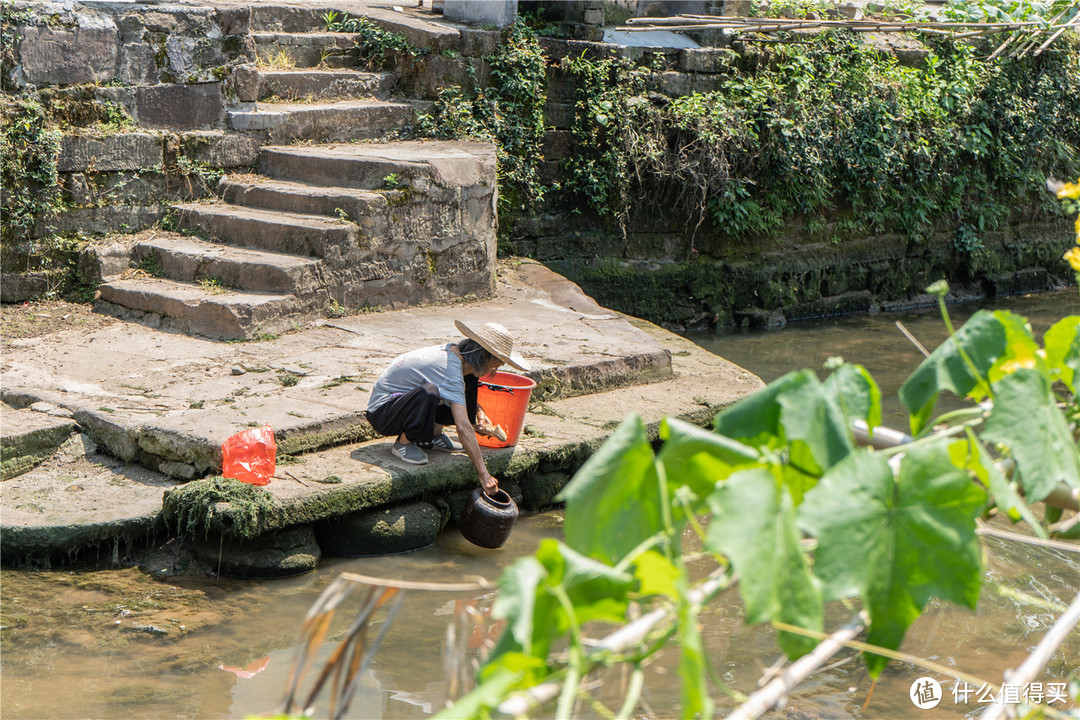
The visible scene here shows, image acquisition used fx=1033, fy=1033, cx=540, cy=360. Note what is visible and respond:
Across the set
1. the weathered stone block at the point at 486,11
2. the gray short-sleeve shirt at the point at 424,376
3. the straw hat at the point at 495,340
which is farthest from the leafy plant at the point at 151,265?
the weathered stone block at the point at 486,11

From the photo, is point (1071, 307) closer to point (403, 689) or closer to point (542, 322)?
point (542, 322)

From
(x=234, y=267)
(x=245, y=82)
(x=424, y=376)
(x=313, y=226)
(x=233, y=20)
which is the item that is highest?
(x=233, y=20)

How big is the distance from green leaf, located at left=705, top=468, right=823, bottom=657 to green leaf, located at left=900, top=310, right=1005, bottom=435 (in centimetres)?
25

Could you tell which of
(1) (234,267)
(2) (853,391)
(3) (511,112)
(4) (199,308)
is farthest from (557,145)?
(2) (853,391)

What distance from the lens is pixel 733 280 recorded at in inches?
391

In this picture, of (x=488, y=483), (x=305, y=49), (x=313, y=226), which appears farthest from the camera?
(x=305, y=49)

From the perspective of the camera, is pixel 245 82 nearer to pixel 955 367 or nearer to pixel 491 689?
pixel 955 367

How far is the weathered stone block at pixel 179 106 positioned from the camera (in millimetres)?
6887

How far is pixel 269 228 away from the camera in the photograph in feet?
22.0

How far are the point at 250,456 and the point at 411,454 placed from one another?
0.81 m

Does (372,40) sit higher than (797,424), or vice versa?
(372,40)

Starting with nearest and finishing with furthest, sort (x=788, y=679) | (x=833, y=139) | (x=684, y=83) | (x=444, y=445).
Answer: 1. (x=788, y=679)
2. (x=444, y=445)
3. (x=684, y=83)
4. (x=833, y=139)

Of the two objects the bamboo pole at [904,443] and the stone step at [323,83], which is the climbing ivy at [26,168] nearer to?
the stone step at [323,83]

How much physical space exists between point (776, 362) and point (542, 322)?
2.75 meters
